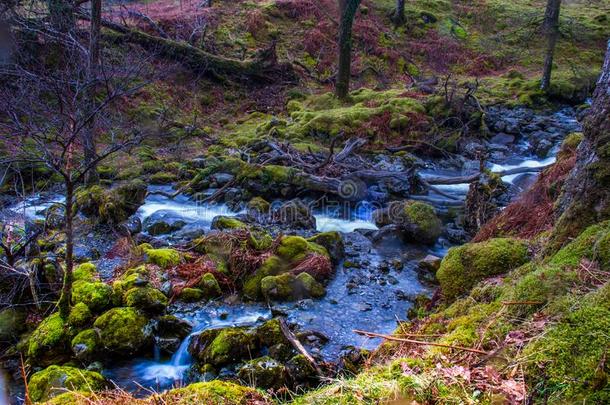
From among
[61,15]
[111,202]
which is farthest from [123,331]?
[61,15]

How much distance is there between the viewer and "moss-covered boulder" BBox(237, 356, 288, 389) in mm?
4512

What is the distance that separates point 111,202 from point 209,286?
3.81m

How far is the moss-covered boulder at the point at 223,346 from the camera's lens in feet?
17.1

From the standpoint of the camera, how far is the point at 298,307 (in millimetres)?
6656

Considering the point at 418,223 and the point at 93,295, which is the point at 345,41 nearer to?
the point at 418,223

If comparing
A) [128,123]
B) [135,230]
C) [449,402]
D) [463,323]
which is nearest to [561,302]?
[463,323]

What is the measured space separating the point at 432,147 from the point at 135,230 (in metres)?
9.19

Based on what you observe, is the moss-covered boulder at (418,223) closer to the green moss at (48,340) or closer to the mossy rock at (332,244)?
the mossy rock at (332,244)

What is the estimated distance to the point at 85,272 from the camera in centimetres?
691

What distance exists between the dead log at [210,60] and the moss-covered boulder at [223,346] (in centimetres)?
1375

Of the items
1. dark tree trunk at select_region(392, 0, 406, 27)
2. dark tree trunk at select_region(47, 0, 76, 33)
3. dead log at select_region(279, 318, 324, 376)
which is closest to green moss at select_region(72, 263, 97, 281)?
dead log at select_region(279, 318, 324, 376)

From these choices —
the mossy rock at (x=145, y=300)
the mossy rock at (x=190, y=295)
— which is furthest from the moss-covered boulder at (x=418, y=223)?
the mossy rock at (x=145, y=300)

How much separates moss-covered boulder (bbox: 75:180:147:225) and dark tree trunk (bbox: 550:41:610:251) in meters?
8.26

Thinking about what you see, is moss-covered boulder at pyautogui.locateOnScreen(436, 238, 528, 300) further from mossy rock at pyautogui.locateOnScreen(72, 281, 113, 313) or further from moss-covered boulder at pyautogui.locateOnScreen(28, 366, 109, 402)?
mossy rock at pyautogui.locateOnScreen(72, 281, 113, 313)
